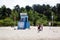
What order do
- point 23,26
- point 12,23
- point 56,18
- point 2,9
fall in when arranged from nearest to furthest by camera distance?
point 23,26 → point 12,23 → point 56,18 → point 2,9

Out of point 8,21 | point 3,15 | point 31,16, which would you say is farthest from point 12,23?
point 3,15

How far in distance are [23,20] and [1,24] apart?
2512 centimetres

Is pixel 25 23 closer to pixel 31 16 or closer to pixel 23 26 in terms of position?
pixel 23 26

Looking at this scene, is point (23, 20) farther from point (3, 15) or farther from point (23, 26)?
point (3, 15)

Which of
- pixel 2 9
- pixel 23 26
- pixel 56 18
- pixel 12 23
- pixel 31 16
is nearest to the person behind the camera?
pixel 23 26

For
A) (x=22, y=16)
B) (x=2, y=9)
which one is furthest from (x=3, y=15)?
(x=22, y=16)

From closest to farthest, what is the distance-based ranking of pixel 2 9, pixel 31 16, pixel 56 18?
1. pixel 31 16
2. pixel 56 18
3. pixel 2 9

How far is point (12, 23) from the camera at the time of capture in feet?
195

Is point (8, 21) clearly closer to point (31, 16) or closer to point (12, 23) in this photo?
point (12, 23)

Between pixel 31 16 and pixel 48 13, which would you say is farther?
pixel 48 13

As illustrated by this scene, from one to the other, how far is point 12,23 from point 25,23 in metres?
23.5

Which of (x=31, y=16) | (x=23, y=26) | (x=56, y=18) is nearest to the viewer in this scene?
(x=23, y=26)

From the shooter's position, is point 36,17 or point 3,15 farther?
point 3,15

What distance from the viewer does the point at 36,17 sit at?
67062mm
